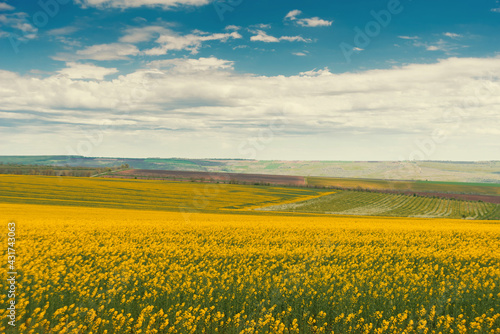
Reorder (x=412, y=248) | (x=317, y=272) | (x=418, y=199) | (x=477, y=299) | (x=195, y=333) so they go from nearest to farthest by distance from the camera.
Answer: (x=195, y=333) < (x=477, y=299) < (x=317, y=272) < (x=412, y=248) < (x=418, y=199)

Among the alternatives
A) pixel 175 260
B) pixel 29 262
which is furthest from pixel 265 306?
pixel 29 262

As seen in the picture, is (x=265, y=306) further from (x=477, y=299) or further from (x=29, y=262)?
(x=29, y=262)

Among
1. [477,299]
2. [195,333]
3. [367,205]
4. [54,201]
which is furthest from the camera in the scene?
[367,205]

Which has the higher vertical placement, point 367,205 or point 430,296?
point 430,296

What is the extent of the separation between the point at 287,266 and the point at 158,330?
519 cm

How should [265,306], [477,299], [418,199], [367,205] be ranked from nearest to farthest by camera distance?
[265,306] → [477,299] → [367,205] → [418,199]

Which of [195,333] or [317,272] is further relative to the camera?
[317,272]

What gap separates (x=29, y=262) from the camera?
36.8ft

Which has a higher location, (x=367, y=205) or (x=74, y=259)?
(x=74, y=259)

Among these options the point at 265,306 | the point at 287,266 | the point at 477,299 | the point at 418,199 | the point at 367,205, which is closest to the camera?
the point at 265,306

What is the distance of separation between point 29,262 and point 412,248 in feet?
49.1

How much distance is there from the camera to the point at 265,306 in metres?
8.81

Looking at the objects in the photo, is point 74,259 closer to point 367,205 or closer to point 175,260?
point 175,260

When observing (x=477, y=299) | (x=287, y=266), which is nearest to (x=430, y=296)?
(x=477, y=299)
